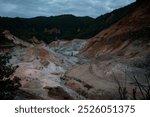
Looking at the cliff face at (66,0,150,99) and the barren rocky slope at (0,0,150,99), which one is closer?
the barren rocky slope at (0,0,150,99)

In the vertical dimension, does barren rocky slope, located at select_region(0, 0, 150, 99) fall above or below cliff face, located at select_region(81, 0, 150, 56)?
below

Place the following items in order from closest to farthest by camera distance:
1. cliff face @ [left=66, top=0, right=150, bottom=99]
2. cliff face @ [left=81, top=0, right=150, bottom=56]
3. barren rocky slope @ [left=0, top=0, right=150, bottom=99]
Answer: barren rocky slope @ [left=0, top=0, right=150, bottom=99], cliff face @ [left=66, top=0, right=150, bottom=99], cliff face @ [left=81, top=0, right=150, bottom=56]

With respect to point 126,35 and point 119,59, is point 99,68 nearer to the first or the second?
point 119,59

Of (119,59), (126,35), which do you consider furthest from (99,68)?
→ (126,35)

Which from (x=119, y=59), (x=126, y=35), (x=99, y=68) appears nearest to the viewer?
(x=99, y=68)

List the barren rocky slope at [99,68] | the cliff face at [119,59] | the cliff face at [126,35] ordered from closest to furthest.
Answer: the barren rocky slope at [99,68] → the cliff face at [119,59] → the cliff face at [126,35]

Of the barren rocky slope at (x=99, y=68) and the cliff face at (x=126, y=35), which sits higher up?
the cliff face at (x=126, y=35)

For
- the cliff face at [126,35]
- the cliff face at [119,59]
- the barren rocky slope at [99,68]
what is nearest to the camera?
the barren rocky slope at [99,68]

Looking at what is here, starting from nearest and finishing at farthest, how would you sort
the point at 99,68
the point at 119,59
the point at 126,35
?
the point at 99,68 < the point at 119,59 < the point at 126,35

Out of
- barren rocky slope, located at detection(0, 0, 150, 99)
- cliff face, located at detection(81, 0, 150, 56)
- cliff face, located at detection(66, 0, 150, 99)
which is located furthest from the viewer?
cliff face, located at detection(81, 0, 150, 56)

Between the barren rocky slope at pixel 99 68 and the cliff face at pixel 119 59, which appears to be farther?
the cliff face at pixel 119 59

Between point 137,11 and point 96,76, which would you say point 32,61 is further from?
point 137,11

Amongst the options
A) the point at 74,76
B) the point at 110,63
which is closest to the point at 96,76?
the point at 74,76
